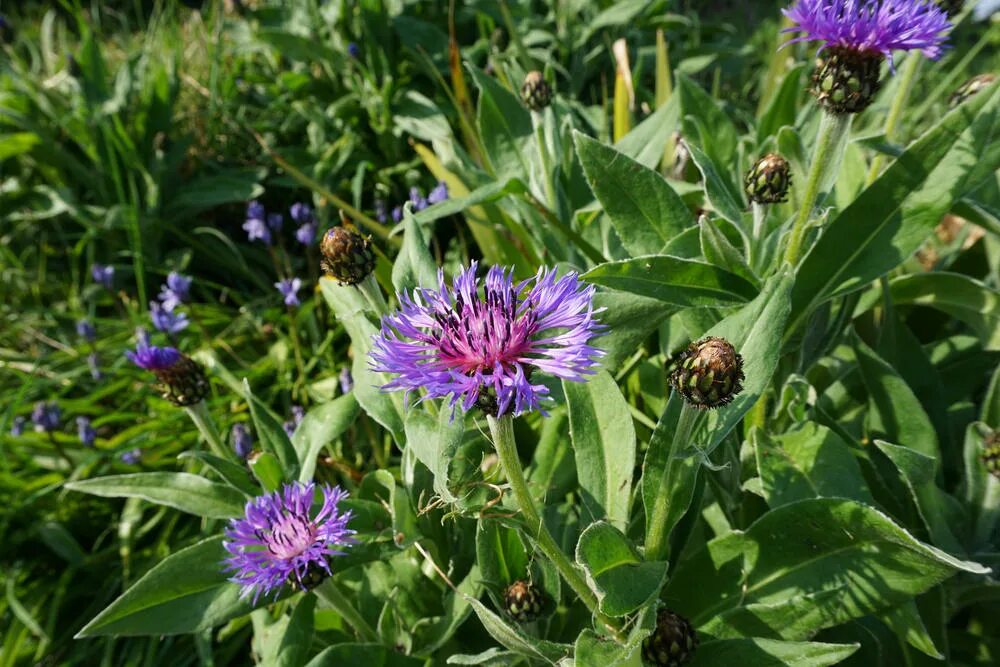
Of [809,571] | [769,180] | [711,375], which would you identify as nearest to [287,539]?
[711,375]

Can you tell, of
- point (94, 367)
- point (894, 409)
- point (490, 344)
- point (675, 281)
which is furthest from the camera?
point (94, 367)

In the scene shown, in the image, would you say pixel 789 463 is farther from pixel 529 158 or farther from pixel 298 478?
pixel 529 158

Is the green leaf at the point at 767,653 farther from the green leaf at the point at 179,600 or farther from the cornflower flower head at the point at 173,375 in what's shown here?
the cornflower flower head at the point at 173,375

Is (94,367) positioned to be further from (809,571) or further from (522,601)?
(809,571)

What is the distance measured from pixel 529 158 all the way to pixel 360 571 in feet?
4.95

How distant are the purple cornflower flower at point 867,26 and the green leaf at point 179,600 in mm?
1735

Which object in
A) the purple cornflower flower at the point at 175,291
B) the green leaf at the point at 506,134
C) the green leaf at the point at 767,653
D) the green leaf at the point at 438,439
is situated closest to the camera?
the green leaf at the point at 438,439

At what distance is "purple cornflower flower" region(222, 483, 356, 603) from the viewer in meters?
1.45

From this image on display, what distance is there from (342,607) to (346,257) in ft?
2.59

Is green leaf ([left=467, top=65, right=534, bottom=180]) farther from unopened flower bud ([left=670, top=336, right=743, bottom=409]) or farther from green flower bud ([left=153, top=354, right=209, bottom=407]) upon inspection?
unopened flower bud ([left=670, top=336, right=743, bottom=409])

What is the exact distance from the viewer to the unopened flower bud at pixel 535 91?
207 centimetres

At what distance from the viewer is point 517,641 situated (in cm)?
133

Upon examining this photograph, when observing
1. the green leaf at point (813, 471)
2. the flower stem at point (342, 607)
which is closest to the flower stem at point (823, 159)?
the green leaf at point (813, 471)

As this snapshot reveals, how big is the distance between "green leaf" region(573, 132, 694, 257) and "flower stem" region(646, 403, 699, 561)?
63 cm
